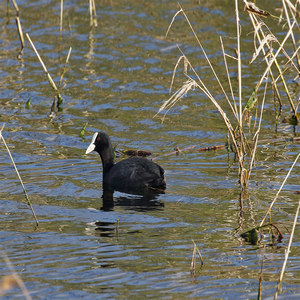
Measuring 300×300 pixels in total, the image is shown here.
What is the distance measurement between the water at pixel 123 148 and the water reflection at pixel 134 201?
0.03 m

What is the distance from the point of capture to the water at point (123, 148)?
525 centimetres

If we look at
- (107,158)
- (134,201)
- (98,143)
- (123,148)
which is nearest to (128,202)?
(134,201)

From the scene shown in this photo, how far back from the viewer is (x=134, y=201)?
293 inches

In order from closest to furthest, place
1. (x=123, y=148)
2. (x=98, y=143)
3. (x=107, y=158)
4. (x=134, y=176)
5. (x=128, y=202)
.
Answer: (x=128, y=202), (x=134, y=176), (x=107, y=158), (x=98, y=143), (x=123, y=148)

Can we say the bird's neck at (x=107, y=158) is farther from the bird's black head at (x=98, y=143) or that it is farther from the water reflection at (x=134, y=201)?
the water reflection at (x=134, y=201)

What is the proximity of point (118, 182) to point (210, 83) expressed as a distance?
4357 millimetres

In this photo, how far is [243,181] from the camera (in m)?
6.81

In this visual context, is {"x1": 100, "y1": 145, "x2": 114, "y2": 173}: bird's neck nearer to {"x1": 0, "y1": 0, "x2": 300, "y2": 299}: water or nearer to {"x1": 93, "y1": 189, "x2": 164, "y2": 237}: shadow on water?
{"x1": 0, "y1": 0, "x2": 300, "y2": 299}: water

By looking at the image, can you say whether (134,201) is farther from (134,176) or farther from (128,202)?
(134,176)

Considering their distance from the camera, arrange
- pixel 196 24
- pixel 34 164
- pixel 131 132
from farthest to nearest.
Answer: pixel 196 24, pixel 131 132, pixel 34 164

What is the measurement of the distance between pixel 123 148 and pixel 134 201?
2.09 metres

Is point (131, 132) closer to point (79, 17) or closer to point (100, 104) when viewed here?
point (100, 104)

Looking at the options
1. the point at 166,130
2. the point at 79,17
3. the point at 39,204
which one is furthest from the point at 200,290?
the point at 79,17

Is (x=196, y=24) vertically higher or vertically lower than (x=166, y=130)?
higher
